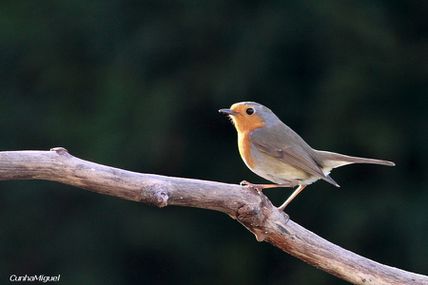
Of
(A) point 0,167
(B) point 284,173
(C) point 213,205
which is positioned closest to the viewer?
(A) point 0,167

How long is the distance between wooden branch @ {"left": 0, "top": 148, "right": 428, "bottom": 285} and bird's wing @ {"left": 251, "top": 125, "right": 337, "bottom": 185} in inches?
28.1

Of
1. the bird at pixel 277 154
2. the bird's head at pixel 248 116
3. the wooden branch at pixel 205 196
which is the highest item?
the bird's head at pixel 248 116

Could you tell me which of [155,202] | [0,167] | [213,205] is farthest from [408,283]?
[0,167]

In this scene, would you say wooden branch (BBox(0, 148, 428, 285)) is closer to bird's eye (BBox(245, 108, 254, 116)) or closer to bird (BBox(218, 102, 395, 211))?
bird (BBox(218, 102, 395, 211))

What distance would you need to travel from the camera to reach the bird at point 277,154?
4633 mm

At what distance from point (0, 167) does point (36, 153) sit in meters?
0.17

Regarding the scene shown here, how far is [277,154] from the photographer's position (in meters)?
4.68

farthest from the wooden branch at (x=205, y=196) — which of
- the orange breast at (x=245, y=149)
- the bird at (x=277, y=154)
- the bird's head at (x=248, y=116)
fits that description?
the bird's head at (x=248, y=116)

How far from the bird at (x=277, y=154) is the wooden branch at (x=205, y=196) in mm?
622

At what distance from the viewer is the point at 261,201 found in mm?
3852

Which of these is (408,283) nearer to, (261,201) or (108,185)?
(261,201)

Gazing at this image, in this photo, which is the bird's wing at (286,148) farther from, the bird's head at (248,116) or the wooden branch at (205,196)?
the wooden branch at (205,196)

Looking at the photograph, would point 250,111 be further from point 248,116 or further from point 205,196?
point 205,196

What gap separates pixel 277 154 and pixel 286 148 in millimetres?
111
